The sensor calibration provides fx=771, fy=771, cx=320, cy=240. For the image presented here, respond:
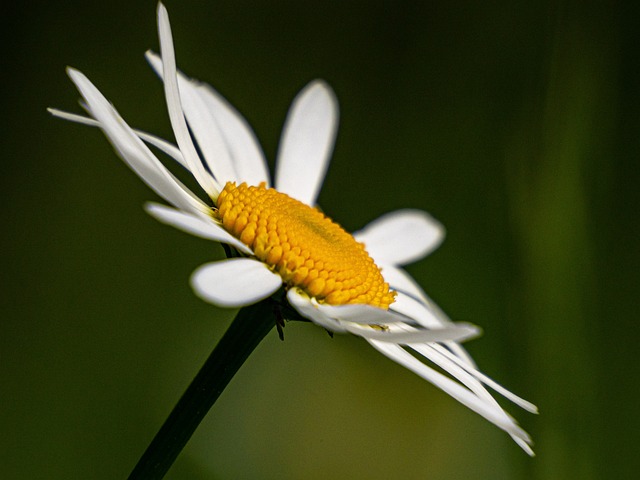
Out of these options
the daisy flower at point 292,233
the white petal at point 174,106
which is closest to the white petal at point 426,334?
the daisy flower at point 292,233

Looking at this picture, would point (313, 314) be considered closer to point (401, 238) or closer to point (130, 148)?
point (130, 148)

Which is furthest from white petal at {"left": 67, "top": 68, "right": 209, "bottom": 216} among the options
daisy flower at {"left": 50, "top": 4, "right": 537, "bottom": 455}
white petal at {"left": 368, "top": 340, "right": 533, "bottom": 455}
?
white petal at {"left": 368, "top": 340, "right": 533, "bottom": 455}

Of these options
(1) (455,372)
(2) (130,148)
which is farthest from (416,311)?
(2) (130,148)

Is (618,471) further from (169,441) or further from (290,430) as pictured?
(169,441)

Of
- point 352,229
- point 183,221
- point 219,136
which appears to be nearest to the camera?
point 183,221

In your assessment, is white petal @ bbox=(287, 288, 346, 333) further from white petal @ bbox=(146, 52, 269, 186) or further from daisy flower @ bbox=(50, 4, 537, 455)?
white petal @ bbox=(146, 52, 269, 186)

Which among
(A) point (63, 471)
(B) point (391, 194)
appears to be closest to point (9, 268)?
(A) point (63, 471)

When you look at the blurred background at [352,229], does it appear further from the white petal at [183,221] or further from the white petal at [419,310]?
the white petal at [183,221]
